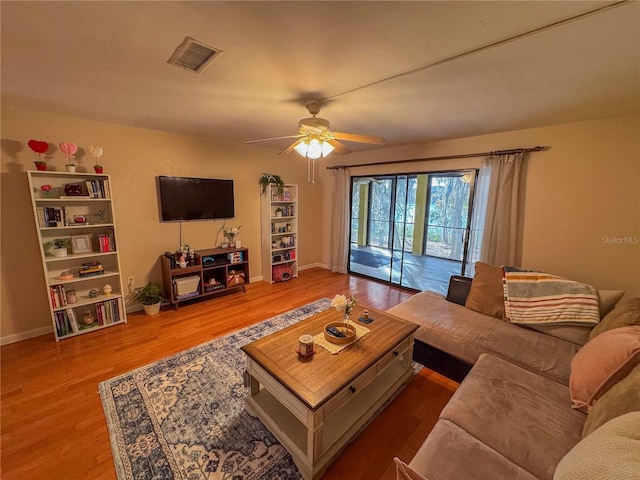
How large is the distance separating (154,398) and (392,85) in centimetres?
296

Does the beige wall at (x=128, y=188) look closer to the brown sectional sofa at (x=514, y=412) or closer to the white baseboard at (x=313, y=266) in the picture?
the white baseboard at (x=313, y=266)

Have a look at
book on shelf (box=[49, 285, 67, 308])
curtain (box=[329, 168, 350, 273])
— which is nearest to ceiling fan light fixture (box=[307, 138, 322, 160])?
curtain (box=[329, 168, 350, 273])

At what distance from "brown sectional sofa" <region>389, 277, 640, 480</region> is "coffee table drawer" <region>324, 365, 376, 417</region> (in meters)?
0.44

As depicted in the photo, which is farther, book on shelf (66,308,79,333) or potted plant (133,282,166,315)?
potted plant (133,282,166,315)

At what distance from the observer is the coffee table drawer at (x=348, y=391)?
4.57ft

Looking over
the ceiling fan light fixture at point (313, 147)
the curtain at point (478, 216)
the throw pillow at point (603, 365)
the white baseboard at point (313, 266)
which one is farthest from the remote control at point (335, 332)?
the white baseboard at point (313, 266)

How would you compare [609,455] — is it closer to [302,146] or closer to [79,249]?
[302,146]

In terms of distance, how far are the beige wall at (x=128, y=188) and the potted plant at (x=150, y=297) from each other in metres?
0.20

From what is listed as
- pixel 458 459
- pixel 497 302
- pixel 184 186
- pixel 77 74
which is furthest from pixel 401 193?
pixel 77 74

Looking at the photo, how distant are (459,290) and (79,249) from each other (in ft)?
13.9

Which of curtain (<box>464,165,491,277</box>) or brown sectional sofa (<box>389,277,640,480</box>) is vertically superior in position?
curtain (<box>464,165,491,277</box>)

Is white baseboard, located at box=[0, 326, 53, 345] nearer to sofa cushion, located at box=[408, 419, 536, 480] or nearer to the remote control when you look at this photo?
the remote control

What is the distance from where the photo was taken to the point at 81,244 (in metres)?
2.78

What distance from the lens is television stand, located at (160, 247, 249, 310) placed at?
10.9 feet
